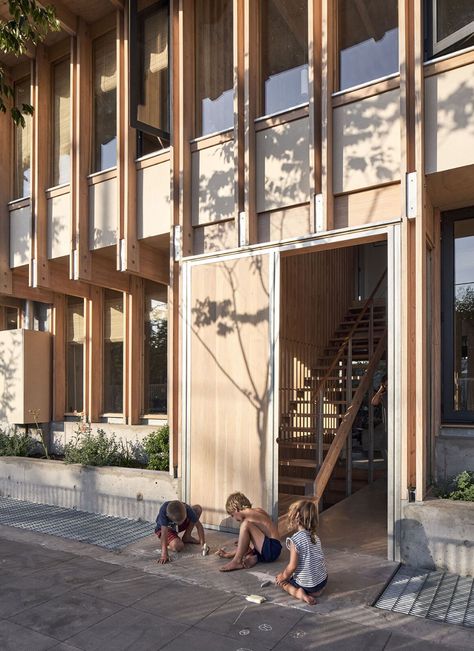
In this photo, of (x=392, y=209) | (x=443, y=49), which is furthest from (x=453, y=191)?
(x=443, y=49)

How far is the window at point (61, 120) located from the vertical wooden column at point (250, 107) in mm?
4414

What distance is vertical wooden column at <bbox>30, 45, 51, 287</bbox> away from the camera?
32.7 feet

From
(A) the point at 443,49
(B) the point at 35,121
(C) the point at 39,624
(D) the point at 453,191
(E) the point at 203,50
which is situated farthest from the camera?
(B) the point at 35,121

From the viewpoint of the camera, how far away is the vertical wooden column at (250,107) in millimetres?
7250

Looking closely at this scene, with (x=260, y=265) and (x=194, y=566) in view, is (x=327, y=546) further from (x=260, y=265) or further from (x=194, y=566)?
(x=260, y=265)

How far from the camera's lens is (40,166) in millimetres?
10258

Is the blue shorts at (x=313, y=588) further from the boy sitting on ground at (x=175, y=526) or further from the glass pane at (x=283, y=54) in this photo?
the glass pane at (x=283, y=54)

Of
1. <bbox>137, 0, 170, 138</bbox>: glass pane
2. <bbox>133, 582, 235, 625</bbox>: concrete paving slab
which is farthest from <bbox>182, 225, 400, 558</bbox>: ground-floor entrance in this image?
<bbox>137, 0, 170, 138</bbox>: glass pane

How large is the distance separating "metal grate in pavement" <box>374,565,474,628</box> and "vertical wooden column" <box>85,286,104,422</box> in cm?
678

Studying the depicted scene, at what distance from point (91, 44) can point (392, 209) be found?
6.78 m

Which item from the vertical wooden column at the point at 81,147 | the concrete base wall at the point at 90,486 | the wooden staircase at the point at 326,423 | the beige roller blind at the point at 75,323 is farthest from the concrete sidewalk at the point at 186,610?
the beige roller blind at the point at 75,323

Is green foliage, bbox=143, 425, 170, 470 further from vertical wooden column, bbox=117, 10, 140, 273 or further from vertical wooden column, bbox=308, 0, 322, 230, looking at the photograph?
vertical wooden column, bbox=308, 0, 322, 230

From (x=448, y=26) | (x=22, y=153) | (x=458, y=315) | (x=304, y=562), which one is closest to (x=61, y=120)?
(x=22, y=153)

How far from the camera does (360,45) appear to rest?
6973 mm
